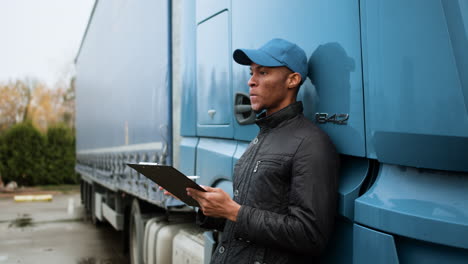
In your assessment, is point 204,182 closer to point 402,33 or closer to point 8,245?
point 402,33

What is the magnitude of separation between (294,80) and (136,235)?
158 inches

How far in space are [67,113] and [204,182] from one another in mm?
42965

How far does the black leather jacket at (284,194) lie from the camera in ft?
5.32

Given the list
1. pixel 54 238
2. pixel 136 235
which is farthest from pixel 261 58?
pixel 54 238

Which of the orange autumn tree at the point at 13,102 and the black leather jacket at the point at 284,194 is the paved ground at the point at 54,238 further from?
the orange autumn tree at the point at 13,102

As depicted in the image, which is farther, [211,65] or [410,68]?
[211,65]

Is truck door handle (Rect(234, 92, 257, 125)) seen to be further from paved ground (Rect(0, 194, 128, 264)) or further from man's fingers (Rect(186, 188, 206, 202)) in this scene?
paved ground (Rect(0, 194, 128, 264))

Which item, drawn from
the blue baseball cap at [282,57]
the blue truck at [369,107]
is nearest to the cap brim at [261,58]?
the blue baseball cap at [282,57]

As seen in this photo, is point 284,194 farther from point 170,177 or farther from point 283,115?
point 170,177

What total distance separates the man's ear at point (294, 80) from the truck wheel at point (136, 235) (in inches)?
143

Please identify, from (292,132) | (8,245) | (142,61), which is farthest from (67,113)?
(292,132)

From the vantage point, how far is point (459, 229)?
131 cm

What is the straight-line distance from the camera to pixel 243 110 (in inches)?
101

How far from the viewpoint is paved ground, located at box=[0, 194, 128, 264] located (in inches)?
286
